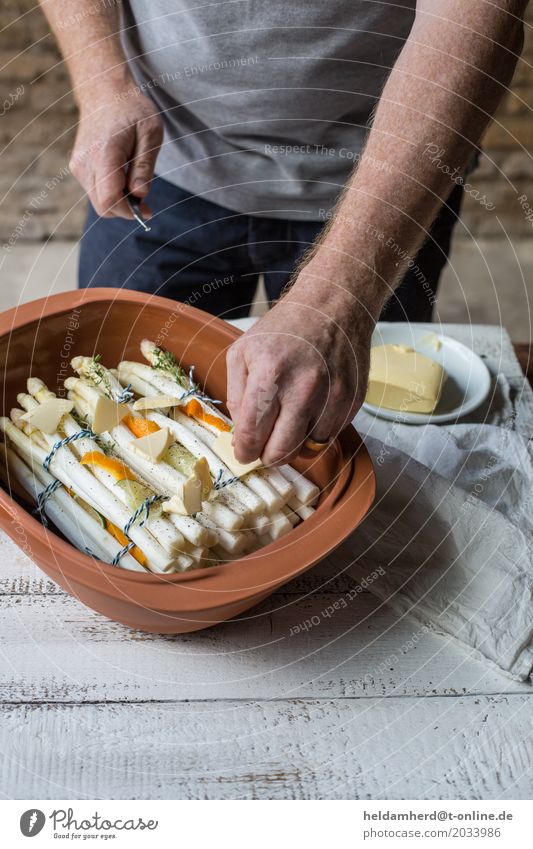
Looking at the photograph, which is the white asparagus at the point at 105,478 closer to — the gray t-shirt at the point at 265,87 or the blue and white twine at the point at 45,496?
the blue and white twine at the point at 45,496

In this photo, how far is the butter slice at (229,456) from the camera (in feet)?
2.88

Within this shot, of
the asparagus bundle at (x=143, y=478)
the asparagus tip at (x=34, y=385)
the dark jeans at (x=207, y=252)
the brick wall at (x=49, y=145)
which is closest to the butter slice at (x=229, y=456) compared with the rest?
the asparagus bundle at (x=143, y=478)

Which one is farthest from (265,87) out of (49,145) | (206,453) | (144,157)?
(49,145)

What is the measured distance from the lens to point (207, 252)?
1362mm

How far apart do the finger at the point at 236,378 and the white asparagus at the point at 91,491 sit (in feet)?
0.51

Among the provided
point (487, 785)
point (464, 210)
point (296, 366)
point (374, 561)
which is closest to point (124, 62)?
point (296, 366)

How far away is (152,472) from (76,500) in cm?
9

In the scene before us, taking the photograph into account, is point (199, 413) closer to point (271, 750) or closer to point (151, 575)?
point (151, 575)

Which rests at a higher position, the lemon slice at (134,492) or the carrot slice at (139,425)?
the carrot slice at (139,425)

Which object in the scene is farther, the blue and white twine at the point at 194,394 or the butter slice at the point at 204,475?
the blue and white twine at the point at 194,394

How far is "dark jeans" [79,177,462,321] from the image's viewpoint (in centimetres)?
134

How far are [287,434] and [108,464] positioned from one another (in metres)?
0.21

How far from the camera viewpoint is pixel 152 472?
89 centimetres

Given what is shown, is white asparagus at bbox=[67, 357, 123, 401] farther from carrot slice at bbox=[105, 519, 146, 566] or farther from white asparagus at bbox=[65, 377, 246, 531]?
carrot slice at bbox=[105, 519, 146, 566]
